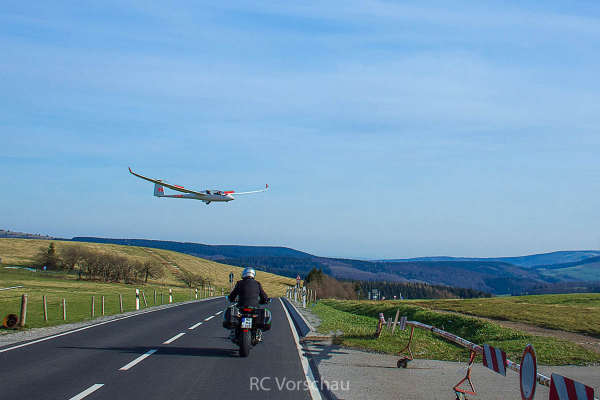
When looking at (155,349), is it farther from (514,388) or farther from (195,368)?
(514,388)

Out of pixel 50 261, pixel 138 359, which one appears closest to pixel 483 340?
pixel 138 359

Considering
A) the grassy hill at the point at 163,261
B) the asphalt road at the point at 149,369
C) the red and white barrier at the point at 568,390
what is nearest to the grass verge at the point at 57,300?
the asphalt road at the point at 149,369

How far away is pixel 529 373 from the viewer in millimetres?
6137

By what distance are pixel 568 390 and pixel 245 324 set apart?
24.2 ft

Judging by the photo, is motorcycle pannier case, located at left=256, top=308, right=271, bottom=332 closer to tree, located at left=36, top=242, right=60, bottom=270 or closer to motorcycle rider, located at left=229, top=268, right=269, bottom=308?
motorcycle rider, located at left=229, top=268, right=269, bottom=308

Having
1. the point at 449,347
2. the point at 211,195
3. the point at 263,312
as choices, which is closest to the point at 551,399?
the point at 263,312

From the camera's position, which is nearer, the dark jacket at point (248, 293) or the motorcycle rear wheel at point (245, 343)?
the motorcycle rear wheel at point (245, 343)

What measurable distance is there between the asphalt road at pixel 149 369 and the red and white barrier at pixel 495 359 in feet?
8.94

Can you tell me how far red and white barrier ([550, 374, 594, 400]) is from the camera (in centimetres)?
485

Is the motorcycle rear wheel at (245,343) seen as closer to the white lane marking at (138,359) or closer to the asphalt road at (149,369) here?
the asphalt road at (149,369)

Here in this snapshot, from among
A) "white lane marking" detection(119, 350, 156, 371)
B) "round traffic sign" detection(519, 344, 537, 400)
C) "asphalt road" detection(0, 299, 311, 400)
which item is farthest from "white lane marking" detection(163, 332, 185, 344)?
"round traffic sign" detection(519, 344, 537, 400)

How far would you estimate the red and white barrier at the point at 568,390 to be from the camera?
485 centimetres

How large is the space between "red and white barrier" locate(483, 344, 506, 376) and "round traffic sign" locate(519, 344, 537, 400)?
37.6 inches

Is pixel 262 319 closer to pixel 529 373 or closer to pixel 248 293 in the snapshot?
pixel 248 293
